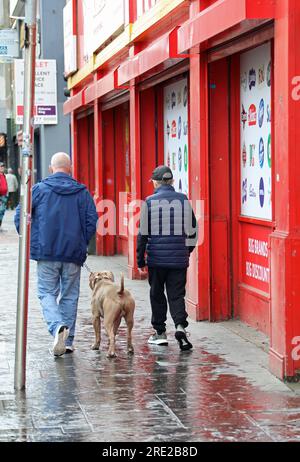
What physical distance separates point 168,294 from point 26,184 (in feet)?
8.16

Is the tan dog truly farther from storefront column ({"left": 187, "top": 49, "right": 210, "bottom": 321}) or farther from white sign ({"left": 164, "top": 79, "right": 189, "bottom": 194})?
white sign ({"left": 164, "top": 79, "right": 189, "bottom": 194})

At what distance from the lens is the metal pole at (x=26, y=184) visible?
7881 mm

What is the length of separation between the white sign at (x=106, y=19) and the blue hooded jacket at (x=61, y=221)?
699 centimetres

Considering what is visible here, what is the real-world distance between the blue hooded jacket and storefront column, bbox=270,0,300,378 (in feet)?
6.65

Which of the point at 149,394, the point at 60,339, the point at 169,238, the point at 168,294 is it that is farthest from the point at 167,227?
the point at 149,394

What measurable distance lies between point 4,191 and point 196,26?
60.3 feet

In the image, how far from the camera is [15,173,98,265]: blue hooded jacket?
30.9ft

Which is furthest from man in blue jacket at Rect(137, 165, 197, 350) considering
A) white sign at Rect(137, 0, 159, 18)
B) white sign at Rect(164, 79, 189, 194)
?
white sign at Rect(137, 0, 159, 18)

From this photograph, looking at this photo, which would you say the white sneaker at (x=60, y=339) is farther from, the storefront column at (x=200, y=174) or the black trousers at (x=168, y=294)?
the storefront column at (x=200, y=174)

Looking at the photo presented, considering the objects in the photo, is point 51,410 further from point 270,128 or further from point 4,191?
point 4,191

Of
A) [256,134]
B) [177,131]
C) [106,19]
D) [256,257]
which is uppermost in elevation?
[106,19]

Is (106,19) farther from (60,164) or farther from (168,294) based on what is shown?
(168,294)

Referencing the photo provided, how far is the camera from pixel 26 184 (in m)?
7.98

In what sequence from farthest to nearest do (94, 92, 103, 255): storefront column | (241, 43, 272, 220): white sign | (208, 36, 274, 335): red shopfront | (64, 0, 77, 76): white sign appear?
1. (64, 0, 77, 76): white sign
2. (94, 92, 103, 255): storefront column
3. (208, 36, 274, 335): red shopfront
4. (241, 43, 272, 220): white sign
